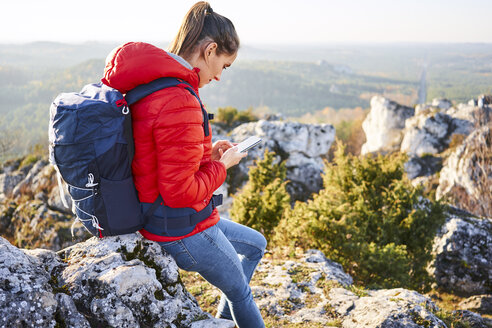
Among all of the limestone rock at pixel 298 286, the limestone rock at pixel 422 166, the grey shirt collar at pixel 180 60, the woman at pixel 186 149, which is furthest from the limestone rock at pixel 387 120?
the grey shirt collar at pixel 180 60

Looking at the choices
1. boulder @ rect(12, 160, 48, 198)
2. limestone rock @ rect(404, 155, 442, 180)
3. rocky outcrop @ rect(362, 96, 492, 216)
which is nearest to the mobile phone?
rocky outcrop @ rect(362, 96, 492, 216)

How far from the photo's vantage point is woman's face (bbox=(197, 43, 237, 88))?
6.44 ft

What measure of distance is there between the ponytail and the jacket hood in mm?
216

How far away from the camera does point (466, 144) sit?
1677cm

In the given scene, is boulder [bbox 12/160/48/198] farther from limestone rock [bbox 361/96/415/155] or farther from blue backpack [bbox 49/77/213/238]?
limestone rock [bbox 361/96/415/155]

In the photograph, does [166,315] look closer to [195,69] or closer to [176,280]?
[176,280]

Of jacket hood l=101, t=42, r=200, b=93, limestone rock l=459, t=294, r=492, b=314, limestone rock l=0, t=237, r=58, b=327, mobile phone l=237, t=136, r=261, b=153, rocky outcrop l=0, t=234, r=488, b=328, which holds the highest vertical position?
jacket hood l=101, t=42, r=200, b=93

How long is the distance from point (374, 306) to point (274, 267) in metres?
1.69

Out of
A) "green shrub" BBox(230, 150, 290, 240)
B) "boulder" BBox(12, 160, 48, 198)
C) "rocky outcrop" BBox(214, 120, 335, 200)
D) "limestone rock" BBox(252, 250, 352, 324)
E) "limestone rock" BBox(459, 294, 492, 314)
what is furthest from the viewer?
"rocky outcrop" BBox(214, 120, 335, 200)

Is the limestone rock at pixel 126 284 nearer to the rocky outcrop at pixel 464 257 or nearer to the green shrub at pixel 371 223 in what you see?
the green shrub at pixel 371 223

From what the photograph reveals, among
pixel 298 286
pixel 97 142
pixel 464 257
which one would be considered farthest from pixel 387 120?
pixel 97 142

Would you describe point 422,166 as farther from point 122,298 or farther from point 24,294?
point 24,294

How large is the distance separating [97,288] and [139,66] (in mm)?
1509

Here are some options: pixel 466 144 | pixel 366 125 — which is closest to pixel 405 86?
pixel 366 125
